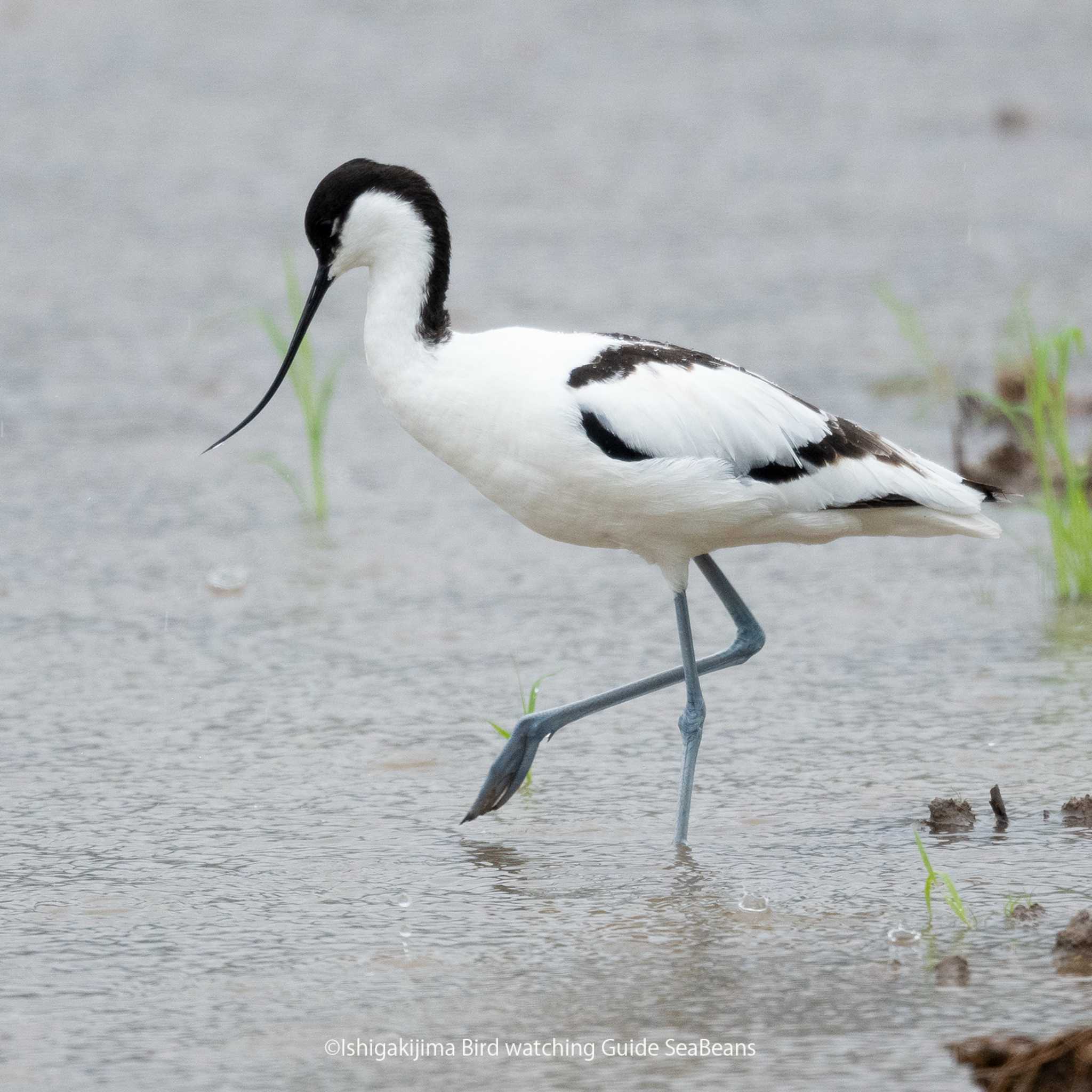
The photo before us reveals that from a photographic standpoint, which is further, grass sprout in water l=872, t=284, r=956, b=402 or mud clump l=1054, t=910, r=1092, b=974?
grass sprout in water l=872, t=284, r=956, b=402

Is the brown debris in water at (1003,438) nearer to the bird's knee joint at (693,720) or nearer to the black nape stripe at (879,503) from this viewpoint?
the black nape stripe at (879,503)

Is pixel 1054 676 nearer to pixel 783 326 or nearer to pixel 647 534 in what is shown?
pixel 647 534

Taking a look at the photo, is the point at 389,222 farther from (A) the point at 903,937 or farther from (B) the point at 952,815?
(A) the point at 903,937

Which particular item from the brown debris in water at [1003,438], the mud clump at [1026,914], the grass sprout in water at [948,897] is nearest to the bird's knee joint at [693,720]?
the grass sprout in water at [948,897]

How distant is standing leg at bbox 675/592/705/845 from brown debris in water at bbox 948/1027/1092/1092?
4.18ft

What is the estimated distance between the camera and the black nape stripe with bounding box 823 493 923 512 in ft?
14.9

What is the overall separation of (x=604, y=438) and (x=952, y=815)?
3.49 feet

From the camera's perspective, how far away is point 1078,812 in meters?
4.25

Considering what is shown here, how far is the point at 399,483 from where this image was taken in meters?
7.18

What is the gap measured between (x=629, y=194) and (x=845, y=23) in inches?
166

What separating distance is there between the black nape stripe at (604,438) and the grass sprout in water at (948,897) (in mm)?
992

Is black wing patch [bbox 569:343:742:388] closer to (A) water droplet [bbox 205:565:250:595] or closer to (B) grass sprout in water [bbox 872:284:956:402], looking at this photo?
(A) water droplet [bbox 205:565:250:595]

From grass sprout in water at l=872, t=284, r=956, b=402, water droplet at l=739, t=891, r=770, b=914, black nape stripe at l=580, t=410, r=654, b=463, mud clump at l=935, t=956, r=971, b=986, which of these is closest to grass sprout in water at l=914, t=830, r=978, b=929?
mud clump at l=935, t=956, r=971, b=986

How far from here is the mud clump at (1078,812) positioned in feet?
13.9
